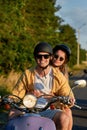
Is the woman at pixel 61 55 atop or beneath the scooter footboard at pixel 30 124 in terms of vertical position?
atop

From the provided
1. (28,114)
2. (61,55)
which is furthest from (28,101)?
(61,55)

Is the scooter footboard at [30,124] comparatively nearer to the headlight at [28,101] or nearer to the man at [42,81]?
the headlight at [28,101]

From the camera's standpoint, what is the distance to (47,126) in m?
4.87

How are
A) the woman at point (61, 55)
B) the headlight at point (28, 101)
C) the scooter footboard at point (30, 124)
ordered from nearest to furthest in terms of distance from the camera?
1. the scooter footboard at point (30, 124)
2. the headlight at point (28, 101)
3. the woman at point (61, 55)

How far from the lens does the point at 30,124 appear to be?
4.79 metres

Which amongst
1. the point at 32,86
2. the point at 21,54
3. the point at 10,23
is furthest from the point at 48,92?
the point at 21,54

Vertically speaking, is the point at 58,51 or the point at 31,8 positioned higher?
the point at 31,8

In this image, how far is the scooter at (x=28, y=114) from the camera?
480 centimetres

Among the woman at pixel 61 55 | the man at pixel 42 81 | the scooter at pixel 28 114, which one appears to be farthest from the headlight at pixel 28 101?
the woman at pixel 61 55

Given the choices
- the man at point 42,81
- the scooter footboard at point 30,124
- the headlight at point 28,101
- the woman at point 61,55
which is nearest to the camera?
the scooter footboard at point 30,124

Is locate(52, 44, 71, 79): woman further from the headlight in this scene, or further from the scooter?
the headlight

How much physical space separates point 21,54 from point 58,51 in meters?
20.9

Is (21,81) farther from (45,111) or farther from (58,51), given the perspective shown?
(58,51)

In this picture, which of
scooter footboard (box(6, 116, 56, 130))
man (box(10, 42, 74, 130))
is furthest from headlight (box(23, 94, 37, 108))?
man (box(10, 42, 74, 130))
